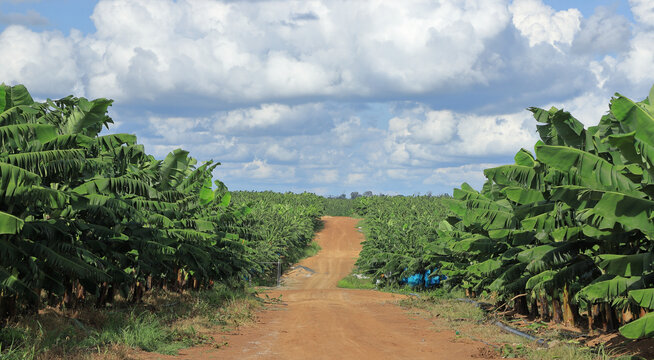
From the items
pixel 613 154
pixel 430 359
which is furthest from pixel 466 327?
pixel 613 154

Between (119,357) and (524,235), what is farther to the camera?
(524,235)

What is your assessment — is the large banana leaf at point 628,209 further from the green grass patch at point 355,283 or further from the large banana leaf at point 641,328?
the green grass patch at point 355,283

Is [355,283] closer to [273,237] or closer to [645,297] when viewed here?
→ [273,237]

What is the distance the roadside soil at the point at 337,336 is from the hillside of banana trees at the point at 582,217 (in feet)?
9.18

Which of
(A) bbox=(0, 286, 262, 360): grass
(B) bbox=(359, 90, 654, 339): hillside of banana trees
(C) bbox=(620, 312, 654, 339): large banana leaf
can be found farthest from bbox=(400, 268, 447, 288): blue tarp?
(C) bbox=(620, 312, 654, 339): large banana leaf

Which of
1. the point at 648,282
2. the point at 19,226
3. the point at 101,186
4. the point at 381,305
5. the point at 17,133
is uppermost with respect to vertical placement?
the point at 17,133

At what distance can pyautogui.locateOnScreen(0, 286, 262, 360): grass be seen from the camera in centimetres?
1075

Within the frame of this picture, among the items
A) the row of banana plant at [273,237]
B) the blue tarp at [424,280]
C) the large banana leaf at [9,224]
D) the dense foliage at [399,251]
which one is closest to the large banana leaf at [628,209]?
the large banana leaf at [9,224]

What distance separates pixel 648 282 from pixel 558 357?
2605 mm

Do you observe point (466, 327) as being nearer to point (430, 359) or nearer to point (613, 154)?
point (430, 359)

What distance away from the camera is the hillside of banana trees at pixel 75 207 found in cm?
1039

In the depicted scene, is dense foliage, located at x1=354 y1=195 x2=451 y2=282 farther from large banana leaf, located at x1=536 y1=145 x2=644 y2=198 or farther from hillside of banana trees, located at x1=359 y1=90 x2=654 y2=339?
large banana leaf, located at x1=536 y1=145 x2=644 y2=198

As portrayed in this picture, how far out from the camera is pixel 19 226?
28.9 ft

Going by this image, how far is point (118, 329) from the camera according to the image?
13578mm
